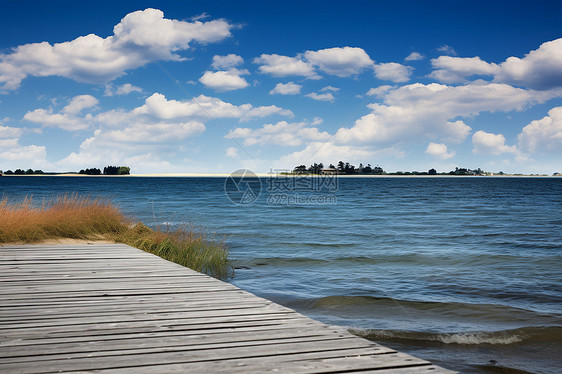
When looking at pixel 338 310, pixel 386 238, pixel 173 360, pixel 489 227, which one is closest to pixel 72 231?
pixel 338 310

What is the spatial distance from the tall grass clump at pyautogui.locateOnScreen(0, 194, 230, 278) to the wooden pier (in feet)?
16.0

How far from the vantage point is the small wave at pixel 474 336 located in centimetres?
682

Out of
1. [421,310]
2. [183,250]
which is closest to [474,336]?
[421,310]

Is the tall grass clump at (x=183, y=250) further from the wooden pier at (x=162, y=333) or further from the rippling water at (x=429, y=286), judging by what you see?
the wooden pier at (x=162, y=333)

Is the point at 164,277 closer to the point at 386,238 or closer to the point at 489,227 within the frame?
the point at 386,238

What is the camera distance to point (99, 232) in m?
13.0

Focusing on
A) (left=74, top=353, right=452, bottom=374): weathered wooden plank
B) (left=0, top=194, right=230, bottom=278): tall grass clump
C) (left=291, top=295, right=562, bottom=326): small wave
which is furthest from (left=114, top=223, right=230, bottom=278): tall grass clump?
(left=74, top=353, right=452, bottom=374): weathered wooden plank

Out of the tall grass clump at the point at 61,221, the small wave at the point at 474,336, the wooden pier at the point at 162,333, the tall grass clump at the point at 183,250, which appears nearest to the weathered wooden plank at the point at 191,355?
the wooden pier at the point at 162,333

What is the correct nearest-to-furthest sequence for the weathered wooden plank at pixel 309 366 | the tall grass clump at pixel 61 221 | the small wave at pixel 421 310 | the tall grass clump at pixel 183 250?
the weathered wooden plank at pixel 309 366, the small wave at pixel 421 310, the tall grass clump at pixel 183 250, the tall grass clump at pixel 61 221

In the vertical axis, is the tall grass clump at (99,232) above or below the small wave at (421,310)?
above

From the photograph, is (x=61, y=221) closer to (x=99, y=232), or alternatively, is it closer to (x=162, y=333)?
(x=99, y=232)

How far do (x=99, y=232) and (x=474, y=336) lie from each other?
33.6 ft

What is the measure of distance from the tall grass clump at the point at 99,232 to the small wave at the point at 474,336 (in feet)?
17.6

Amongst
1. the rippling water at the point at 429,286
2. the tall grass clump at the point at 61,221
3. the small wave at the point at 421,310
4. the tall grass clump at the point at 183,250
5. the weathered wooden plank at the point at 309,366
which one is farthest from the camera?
the tall grass clump at the point at 61,221
